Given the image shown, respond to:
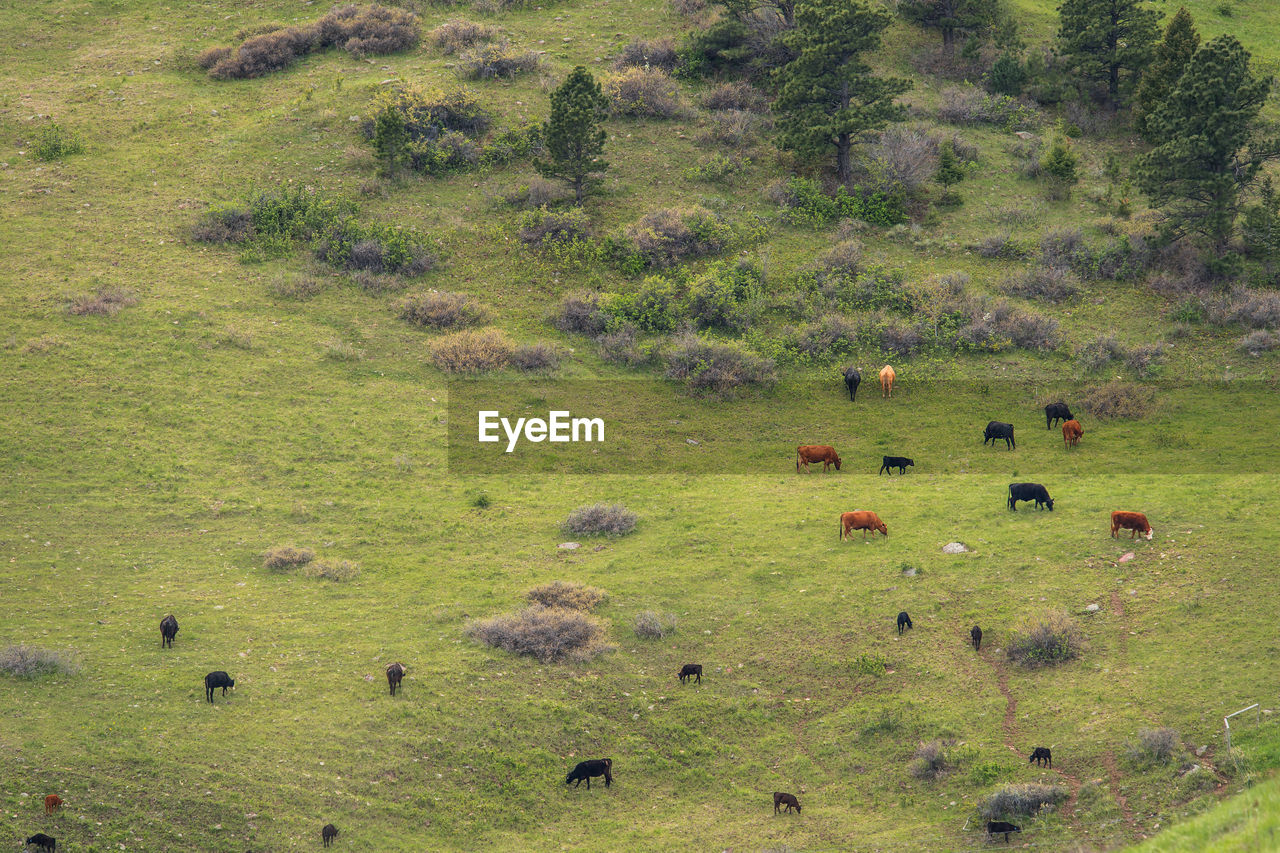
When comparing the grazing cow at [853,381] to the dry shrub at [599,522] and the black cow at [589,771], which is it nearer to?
the dry shrub at [599,522]

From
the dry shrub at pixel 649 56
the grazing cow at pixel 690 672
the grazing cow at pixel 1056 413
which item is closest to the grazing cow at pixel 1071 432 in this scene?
the grazing cow at pixel 1056 413

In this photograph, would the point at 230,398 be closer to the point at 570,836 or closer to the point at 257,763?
the point at 257,763

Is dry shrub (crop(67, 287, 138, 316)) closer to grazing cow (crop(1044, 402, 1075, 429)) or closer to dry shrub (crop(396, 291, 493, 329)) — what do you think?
dry shrub (crop(396, 291, 493, 329))

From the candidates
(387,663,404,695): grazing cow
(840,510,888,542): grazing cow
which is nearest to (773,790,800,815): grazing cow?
(387,663,404,695): grazing cow

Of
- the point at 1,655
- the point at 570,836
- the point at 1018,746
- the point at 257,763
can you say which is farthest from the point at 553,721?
the point at 1,655

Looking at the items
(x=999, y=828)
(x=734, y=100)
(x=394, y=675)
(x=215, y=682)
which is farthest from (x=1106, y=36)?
(x=215, y=682)

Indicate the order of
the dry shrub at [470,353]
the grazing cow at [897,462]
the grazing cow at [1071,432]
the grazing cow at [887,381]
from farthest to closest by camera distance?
the dry shrub at [470,353]
the grazing cow at [887,381]
the grazing cow at [1071,432]
the grazing cow at [897,462]
